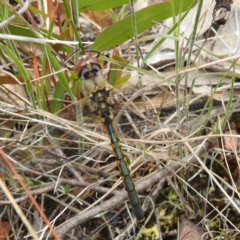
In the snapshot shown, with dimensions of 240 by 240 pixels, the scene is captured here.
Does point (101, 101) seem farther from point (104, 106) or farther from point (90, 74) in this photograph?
point (90, 74)

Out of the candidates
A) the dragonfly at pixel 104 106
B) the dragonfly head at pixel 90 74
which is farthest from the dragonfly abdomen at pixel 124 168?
the dragonfly head at pixel 90 74

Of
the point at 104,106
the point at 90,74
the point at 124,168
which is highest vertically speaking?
the point at 90,74

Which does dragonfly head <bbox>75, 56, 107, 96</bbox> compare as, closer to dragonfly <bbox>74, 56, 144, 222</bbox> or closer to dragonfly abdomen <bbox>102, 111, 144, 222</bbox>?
dragonfly <bbox>74, 56, 144, 222</bbox>

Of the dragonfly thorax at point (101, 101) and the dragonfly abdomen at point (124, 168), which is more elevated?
the dragonfly thorax at point (101, 101)

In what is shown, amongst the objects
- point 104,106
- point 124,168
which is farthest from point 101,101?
point 124,168

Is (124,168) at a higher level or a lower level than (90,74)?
lower

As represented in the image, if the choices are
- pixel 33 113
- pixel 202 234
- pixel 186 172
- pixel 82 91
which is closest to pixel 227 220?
pixel 202 234

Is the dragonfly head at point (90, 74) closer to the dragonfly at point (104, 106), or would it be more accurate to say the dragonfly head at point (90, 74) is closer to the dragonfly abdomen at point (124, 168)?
the dragonfly at point (104, 106)

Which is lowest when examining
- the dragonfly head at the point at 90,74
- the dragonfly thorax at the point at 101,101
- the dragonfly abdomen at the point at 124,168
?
the dragonfly abdomen at the point at 124,168

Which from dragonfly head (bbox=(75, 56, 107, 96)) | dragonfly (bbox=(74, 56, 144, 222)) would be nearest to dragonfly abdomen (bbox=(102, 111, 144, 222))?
dragonfly (bbox=(74, 56, 144, 222))
